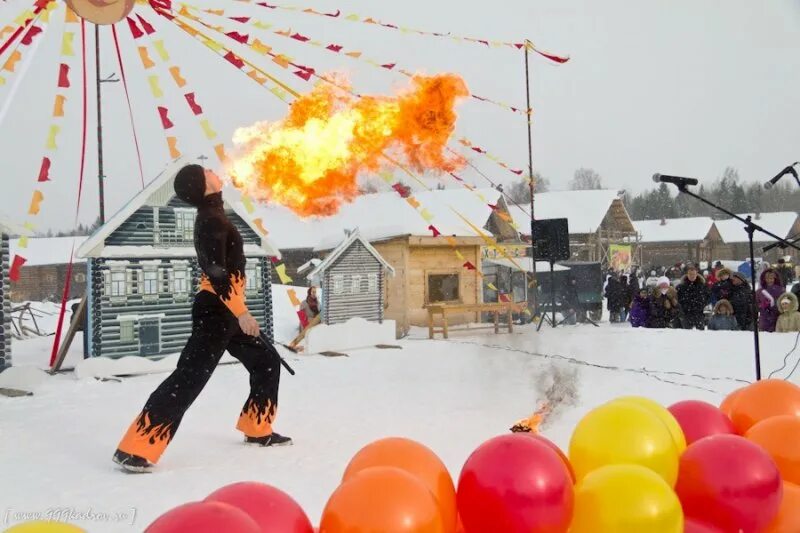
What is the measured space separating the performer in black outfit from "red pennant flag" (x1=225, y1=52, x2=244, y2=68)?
2.92 ft

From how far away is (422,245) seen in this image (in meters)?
9.54

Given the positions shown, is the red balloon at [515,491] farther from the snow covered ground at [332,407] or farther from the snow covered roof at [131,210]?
the snow covered roof at [131,210]

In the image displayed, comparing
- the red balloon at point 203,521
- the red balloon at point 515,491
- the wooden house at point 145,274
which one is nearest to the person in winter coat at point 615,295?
the wooden house at point 145,274

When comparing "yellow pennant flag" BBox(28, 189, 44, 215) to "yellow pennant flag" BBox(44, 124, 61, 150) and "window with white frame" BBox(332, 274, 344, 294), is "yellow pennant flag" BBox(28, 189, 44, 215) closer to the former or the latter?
"yellow pennant flag" BBox(44, 124, 61, 150)

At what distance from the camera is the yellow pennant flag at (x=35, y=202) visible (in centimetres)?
385

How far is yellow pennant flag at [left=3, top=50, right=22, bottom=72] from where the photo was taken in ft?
12.3

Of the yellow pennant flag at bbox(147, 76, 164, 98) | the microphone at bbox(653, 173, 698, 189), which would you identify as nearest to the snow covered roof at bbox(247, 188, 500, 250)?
the microphone at bbox(653, 173, 698, 189)

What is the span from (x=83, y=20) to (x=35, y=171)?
2.96 feet

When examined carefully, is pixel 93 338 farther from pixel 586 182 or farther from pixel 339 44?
pixel 586 182

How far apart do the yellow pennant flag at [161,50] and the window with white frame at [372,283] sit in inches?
177

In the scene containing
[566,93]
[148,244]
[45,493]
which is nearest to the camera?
[45,493]

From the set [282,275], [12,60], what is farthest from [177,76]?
[282,275]

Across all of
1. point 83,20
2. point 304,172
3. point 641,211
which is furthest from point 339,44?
point 641,211

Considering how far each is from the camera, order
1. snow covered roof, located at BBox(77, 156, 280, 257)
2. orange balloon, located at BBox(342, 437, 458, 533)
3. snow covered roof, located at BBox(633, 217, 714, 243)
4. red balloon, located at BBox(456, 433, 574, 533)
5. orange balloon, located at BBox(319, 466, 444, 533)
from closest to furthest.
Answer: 1. orange balloon, located at BBox(319, 466, 444, 533)
2. red balloon, located at BBox(456, 433, 574, 533)
3. orange balloon, located at BBox(342, 437, 458, 533)
4. snow covered roof, located at BBox(77, 156, 280, 257)
5. snow covered roof, located at BBox(633, 217, 714, 243)
